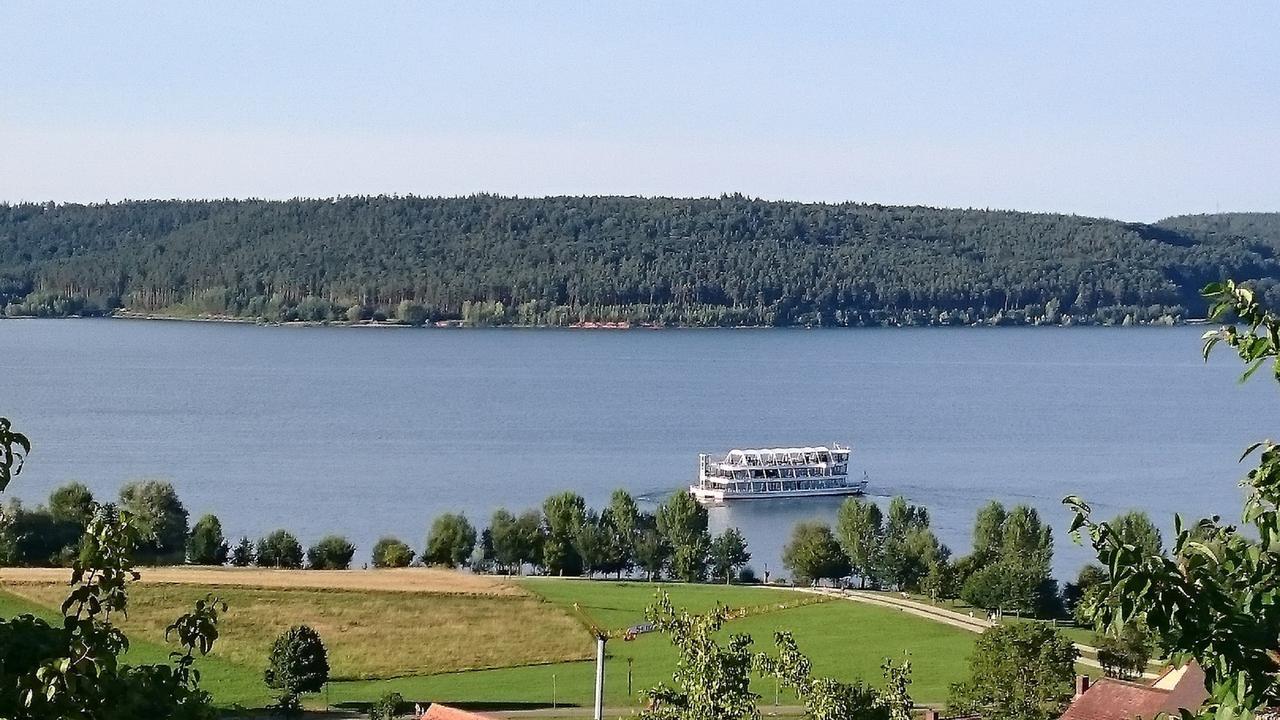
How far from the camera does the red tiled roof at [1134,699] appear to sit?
52.7 ft

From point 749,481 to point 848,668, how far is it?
35.9 metres

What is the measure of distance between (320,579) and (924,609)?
12.4m

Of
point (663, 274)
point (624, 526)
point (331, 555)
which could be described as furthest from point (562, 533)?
point (663, 274)

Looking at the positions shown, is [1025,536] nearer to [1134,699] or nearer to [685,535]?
[685,535]

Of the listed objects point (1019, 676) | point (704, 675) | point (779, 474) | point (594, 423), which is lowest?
point (1019, 676)

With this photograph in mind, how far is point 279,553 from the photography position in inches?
1639

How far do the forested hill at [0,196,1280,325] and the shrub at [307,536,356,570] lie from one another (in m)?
129

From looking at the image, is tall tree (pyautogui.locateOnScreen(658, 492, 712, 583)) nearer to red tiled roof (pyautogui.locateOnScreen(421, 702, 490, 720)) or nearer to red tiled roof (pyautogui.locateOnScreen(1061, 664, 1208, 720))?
red tiled roof (pyautogui.locateOnScreen(1061, 664, 1208, 720))

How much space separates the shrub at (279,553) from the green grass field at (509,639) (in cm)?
736

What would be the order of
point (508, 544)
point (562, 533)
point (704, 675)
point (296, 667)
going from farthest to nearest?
point (508, 544) → point (562, 533) → point (296, 667) → point (704, 675)

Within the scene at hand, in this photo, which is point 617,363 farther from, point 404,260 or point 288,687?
point 288,687

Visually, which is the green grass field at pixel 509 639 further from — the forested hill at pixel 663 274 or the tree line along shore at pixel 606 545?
the forested hill at pixel 663 274

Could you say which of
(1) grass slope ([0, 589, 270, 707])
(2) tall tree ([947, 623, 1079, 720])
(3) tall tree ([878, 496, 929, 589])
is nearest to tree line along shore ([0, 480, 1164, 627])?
(3) tall tree ([878, 496, 929, 589])

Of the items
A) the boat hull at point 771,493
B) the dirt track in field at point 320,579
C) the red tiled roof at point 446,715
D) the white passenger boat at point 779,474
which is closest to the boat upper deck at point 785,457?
the white passenger boat at point 779,474
